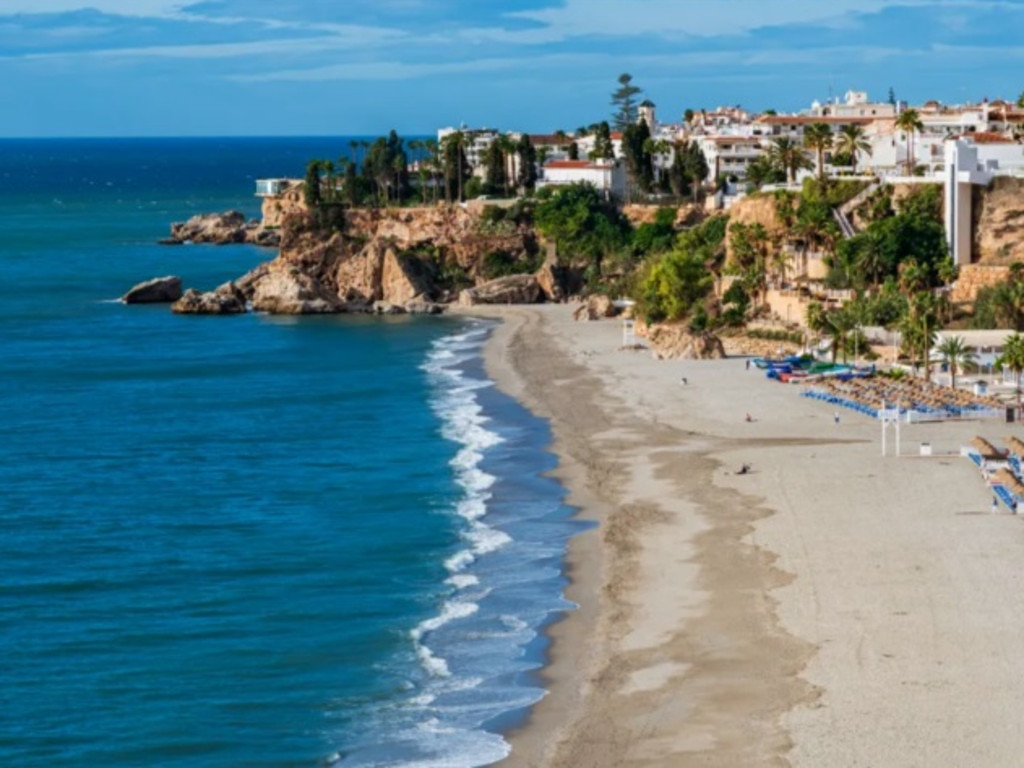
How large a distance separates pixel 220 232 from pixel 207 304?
156 feet

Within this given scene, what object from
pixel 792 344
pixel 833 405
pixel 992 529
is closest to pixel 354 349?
pixel 792 344

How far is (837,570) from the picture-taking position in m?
37.1

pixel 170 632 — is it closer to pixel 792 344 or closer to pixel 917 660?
pixel 917 660

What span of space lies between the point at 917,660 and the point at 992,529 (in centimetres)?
994

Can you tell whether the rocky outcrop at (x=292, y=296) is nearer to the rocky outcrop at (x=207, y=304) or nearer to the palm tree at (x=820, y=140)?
the rocky outcrop at (x=207, y=304)

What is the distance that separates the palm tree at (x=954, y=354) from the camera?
5944cm

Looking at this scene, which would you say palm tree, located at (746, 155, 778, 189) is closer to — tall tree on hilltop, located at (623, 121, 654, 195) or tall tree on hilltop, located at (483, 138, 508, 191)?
tall tree on hilltop, located at (623, 121, 654, 195)

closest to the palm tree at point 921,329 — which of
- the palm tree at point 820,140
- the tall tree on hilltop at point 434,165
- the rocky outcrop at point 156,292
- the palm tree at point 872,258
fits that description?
the palm tree at point 872,258

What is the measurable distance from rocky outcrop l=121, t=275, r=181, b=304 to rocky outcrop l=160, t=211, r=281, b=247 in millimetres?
36698

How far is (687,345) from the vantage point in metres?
71.1

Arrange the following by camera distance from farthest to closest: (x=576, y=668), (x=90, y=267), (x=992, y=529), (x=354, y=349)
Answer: (x=90, y=267), (x=354, y=349), (x=992, y=529), (x=576, y=668)

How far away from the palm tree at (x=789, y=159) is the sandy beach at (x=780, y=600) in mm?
34023

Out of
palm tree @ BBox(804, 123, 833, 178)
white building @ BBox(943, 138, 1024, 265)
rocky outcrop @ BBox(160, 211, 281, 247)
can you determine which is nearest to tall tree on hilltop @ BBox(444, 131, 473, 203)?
rocky outcrop @ BBox(160, 211, 281, 247)

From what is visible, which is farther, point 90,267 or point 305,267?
point 90,267
